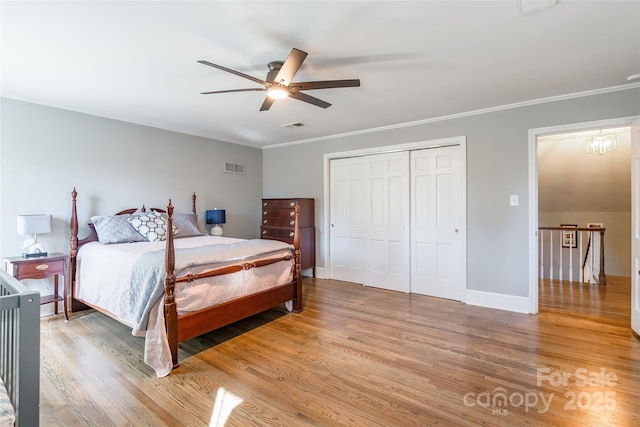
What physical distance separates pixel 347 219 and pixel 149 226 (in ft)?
9.61

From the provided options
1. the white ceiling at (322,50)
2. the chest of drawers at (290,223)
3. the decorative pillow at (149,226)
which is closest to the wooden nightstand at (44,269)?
the decorative pillow at (149,226)

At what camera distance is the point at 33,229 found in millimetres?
3182

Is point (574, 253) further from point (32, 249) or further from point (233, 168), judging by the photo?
point (32, 249)

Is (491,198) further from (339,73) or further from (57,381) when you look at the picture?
(57,381)

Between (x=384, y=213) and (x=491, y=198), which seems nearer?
(x=491, y=198)

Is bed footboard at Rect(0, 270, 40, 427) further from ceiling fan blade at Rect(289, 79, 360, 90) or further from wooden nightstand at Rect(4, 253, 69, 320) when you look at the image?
wooden nightstand at Rect(4, 253, 69, 320)

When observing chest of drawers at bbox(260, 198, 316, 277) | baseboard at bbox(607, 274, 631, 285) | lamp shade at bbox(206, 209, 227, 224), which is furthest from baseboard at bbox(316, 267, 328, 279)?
baseboard at bbox(607, 274, 631, 285)

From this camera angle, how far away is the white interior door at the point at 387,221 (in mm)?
4582

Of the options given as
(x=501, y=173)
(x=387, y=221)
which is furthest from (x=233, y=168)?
(x=501, y=173)

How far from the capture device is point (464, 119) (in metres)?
4.02

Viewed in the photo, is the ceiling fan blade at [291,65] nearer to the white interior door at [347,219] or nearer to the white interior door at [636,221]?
the white interior door at [347,219]

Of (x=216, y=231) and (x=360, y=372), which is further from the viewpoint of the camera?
(x=216, y=231)

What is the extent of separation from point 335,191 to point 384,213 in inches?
39.0

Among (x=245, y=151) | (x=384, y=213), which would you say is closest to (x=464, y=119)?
(x=384, y=213)
